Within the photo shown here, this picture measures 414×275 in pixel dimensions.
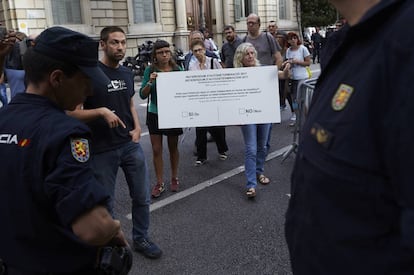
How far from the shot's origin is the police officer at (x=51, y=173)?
1382 mm

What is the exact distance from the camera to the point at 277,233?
11.8 feet

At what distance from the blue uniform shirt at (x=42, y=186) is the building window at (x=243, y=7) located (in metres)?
25.0

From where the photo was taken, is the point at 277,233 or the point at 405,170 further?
the point at 277,233

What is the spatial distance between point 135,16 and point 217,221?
17375 mm

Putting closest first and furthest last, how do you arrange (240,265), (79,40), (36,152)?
(36,152), (79,40), (240,265)

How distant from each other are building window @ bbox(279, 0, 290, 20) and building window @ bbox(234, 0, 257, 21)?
346cm

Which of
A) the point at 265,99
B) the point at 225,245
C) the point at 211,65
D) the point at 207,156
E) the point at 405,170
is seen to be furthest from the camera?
the point at 207,156

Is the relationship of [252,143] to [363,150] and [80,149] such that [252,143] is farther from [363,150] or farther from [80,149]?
[363,150]

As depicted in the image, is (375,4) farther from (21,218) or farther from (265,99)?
(265,99)

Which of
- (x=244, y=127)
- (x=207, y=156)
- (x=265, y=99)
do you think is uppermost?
(x=265, y=99)

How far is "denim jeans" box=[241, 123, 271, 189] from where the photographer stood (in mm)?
4492

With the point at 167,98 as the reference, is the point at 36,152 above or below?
above

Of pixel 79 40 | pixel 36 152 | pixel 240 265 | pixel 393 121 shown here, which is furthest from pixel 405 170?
pixel 240 265

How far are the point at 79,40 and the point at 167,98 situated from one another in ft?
9.78
